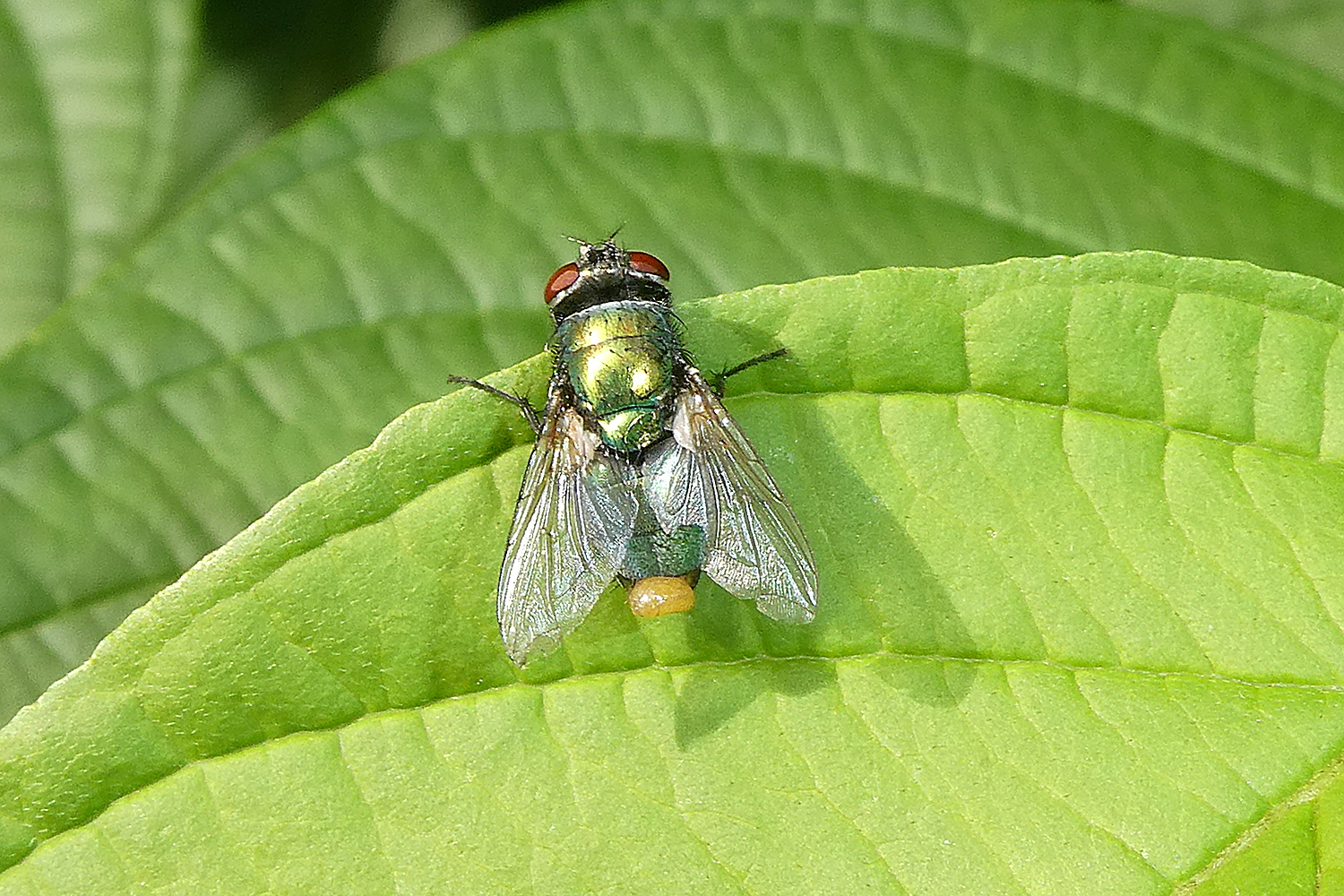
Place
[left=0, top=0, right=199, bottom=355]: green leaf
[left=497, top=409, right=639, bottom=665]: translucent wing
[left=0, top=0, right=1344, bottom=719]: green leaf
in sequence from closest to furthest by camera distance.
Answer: [left=497, top=409, right=639, bottom=665]: translucent wing
[left=0, top=0, right=1344, bottom=719]: green leaf
[left=0, top=0, right=199, bottom=355]: green leaf

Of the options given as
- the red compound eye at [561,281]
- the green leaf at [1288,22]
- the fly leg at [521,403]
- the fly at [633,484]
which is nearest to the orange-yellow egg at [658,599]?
the fly at [633,484]

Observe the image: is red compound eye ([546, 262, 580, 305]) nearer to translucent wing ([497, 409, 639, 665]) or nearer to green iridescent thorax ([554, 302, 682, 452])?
green iridescent thorax ([554, 302, 682, 452])

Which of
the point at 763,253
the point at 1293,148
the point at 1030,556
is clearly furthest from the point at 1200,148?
→ the point at 1030,556

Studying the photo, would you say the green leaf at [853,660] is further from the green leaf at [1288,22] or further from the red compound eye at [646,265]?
the green leaf at [1288,22]

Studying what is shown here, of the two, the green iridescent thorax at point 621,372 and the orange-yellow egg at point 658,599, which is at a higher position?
the green iridescent thorax at point 621,372

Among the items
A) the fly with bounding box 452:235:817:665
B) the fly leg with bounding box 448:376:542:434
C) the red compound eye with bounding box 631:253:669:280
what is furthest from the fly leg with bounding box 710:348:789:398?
the red compound eye with bounding box 631:253:669:280

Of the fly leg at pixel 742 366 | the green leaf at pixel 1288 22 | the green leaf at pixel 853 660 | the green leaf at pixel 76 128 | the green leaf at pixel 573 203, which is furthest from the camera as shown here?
the green leaf at pixel 1288 22

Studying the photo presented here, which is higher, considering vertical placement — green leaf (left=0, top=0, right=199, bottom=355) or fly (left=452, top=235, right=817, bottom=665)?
green leaf (left=0, top=0, right=199, bottom=355)

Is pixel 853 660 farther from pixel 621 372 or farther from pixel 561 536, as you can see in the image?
pixel 621 372
